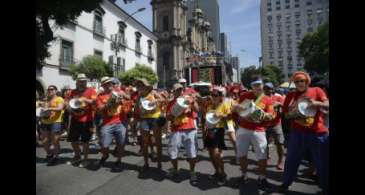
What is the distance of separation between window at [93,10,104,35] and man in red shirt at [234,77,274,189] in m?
24.1

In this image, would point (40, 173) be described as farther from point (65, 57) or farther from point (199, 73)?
point (199, 73)

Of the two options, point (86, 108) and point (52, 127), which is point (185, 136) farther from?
point (52, 127)

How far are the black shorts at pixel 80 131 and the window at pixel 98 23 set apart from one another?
22.0m

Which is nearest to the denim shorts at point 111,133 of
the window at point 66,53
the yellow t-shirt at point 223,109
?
the yellow t-shirt at point 223,109

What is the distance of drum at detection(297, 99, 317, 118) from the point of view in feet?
12.9

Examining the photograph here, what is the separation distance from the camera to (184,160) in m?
6.81

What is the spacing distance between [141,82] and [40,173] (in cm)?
277

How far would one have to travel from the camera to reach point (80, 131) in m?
5.97

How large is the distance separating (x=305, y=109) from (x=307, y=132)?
0.36 metres

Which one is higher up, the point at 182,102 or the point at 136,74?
the point at 136,74

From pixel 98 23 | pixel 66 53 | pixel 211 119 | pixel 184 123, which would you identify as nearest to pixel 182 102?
pixel 184 123
